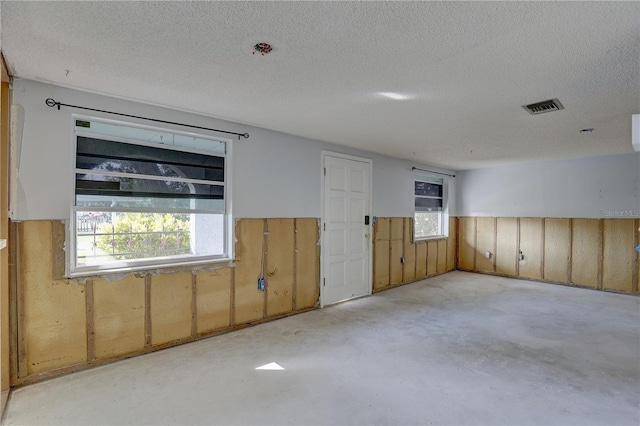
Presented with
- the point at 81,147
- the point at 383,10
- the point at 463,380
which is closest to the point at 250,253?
the point at 81,147

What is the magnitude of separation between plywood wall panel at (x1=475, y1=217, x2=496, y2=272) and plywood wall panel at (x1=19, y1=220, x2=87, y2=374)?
6.89 m

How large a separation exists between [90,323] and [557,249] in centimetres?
708

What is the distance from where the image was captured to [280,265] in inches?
158

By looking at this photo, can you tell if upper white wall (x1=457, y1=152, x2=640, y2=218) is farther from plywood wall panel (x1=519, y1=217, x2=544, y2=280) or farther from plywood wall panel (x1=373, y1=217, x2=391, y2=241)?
plywood wall panel (x1=373, y1=217, x2=391, y2=241)

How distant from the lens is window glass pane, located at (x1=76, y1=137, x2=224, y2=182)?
278 centimetres

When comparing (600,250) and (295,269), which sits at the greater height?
(600,250)

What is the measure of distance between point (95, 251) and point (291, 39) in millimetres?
2474

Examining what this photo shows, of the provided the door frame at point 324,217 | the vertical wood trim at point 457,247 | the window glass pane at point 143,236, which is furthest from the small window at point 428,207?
the window glass pane at point 143,236

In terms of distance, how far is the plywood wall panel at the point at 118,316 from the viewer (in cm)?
276

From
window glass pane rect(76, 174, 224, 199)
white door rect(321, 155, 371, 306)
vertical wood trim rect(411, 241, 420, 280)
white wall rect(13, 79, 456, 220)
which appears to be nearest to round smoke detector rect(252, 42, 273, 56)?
white wall rect(13, 79, 456, 220)

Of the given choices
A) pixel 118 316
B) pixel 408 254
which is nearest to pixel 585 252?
pixel 408 254

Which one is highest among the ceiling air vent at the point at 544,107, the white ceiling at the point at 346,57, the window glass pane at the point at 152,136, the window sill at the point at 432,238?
the white ceiling at the point at 346,57

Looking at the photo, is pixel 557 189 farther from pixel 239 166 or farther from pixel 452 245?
pixel 239 166

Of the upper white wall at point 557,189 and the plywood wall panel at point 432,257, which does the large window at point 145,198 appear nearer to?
the plywood wall panel at point 432,257
